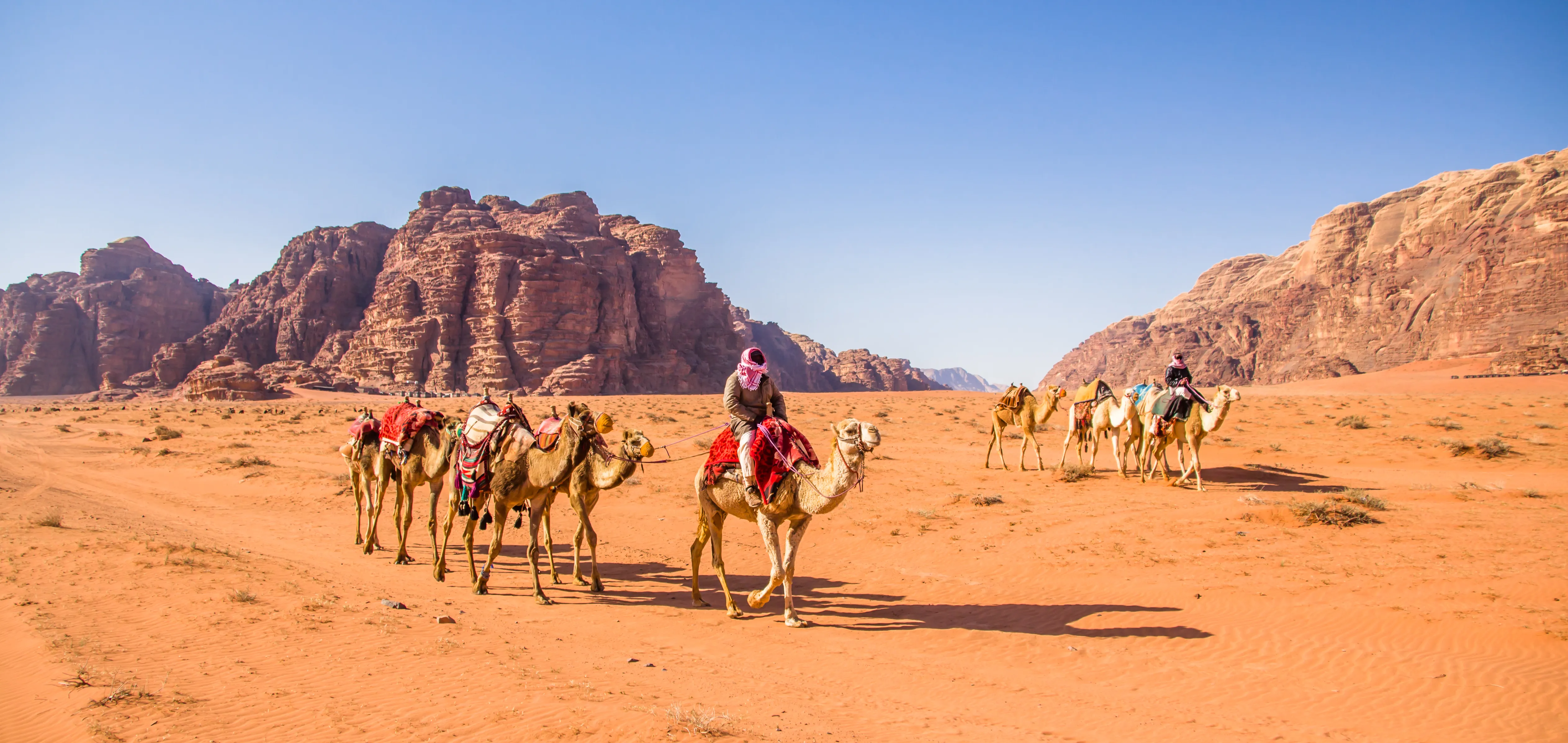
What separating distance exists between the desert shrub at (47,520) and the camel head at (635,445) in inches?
369

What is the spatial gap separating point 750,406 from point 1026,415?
47.5ft

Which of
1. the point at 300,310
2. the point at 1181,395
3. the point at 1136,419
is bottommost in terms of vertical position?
the point at 1136,419

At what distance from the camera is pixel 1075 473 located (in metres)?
19.2

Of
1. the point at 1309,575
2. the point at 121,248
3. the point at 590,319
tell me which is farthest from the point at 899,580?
the point at 121,248

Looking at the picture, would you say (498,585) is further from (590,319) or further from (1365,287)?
(1365,287)

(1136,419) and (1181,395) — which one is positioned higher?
(1181,395)

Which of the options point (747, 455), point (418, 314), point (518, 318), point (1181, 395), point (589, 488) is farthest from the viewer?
point (418, 314)

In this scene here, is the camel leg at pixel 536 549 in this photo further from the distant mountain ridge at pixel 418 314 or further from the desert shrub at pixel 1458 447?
the distant mountain ridge at pixel 418 314

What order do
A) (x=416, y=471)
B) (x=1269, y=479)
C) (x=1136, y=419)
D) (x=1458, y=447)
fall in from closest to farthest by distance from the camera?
(x=416, y=471) < (x=1269, y=479) < (x=1136, y=419) < (x=1458, y=447)

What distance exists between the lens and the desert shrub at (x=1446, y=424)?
27.5 metres

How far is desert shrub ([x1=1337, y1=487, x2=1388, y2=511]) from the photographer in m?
13.6

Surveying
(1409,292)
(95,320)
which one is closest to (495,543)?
(1409,292)

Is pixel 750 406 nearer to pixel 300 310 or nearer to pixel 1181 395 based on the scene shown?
pixel 1181 395

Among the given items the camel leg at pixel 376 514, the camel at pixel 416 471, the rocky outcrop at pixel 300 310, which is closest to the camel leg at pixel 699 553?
the camel at pixel 416 471
